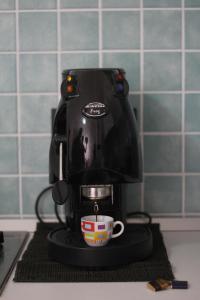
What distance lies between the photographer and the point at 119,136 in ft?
3.30

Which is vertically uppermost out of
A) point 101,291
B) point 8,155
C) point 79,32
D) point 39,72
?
point 79,32

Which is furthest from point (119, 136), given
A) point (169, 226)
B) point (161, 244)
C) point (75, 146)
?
point (169, 226)

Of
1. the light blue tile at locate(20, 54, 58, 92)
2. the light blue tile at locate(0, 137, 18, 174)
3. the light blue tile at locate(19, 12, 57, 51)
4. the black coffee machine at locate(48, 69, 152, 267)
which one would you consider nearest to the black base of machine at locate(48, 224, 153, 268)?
the black coffee machine at locate(48, 69, 152, 267)

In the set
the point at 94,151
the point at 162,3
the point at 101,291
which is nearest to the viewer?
the point at 101,291

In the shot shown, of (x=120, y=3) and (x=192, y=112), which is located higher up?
(x=120, y=3)

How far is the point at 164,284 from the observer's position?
89 centimetres

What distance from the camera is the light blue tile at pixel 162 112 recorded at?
132 centimetres

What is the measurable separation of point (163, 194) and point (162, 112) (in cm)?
24

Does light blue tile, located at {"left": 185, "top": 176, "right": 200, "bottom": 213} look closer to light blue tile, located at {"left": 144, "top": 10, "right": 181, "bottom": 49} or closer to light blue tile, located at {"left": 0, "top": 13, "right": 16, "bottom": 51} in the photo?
light blue tile, located at {"left": 144, "top": 10, "right": 181, "bottom": 49}

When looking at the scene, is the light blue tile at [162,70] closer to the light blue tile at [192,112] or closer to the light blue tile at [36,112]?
the light blue tile at [192,112]

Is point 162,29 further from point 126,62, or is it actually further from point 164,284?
point 164,284

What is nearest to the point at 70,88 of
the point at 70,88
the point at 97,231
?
the point at 70,88

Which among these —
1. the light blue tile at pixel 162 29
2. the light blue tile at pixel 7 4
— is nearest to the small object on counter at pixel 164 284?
the light blue tile at pixel 162 29

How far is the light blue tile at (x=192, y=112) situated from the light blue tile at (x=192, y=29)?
0.14m
